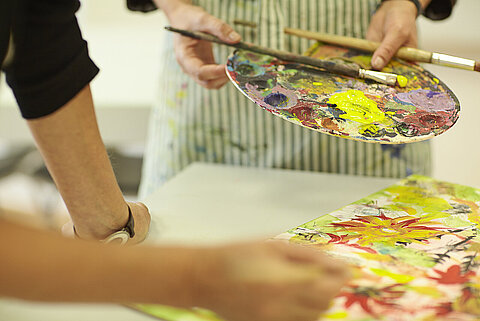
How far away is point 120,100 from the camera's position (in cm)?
164

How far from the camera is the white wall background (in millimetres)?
1344

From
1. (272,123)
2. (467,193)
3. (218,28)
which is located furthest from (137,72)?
(467,193)

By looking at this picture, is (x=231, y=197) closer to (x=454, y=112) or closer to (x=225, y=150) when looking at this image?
(x=225, y=150)

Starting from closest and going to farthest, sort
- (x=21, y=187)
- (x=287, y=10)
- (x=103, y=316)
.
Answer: (x=103, y=316) < (x=287, y=10) < (x=21, y=187)

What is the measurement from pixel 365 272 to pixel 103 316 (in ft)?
0.77

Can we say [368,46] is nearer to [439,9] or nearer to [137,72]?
[439,9]

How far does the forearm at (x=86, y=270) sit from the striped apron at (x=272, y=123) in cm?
58

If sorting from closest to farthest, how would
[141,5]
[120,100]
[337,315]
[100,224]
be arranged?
[337,315] → [100,224] → [141,5] → [120,100]

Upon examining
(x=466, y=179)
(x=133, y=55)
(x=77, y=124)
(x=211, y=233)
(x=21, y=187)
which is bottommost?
(x=21, y=187)

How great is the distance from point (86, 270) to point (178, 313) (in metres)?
0.17

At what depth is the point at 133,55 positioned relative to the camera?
1.79 meters

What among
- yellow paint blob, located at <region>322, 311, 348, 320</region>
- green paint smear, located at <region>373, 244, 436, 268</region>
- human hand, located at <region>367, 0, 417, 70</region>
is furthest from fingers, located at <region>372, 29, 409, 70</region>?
yellow paint blob, located at <region>322, 311, 348, 320</region>

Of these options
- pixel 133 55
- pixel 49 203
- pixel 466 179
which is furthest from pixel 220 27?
pixel 49 203

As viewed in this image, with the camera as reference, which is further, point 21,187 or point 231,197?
point 21,187
